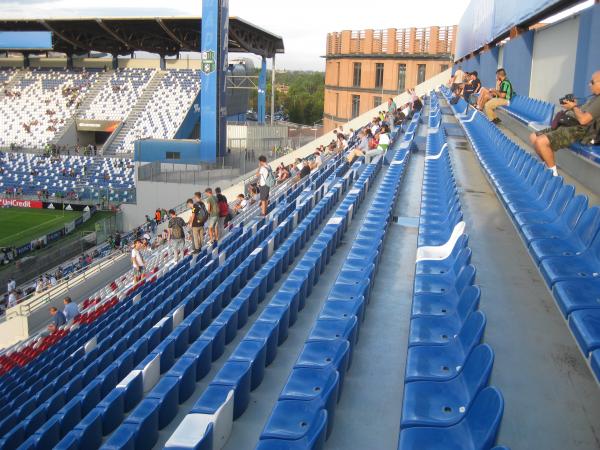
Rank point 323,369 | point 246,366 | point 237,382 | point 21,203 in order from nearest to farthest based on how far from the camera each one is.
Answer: point 323,369, point 237,382, point 246,366, point 21,203

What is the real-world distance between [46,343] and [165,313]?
4.06 meters

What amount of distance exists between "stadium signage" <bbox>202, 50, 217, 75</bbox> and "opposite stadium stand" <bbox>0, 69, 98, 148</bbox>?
12.5 meters

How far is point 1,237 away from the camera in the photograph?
2097cm

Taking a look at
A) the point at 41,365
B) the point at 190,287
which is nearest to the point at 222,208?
the point at 190,287

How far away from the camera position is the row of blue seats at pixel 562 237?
7.29 ft

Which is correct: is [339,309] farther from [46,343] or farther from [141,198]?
[141,198]

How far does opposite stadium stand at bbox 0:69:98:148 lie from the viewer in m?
31.0

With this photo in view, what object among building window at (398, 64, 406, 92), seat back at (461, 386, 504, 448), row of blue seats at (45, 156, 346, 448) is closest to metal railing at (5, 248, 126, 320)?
row of blue seats at (45, 156, 346, 448)

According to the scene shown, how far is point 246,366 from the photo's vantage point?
304 cm

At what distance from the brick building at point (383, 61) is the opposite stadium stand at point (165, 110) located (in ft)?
26.4

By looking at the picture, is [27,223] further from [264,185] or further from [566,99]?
[566,99]

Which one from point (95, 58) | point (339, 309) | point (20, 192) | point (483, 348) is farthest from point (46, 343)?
point (95, 58)

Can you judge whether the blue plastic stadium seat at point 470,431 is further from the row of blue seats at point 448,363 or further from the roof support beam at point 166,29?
the roof support beam at point 166,29

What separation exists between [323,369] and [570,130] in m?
2.82
